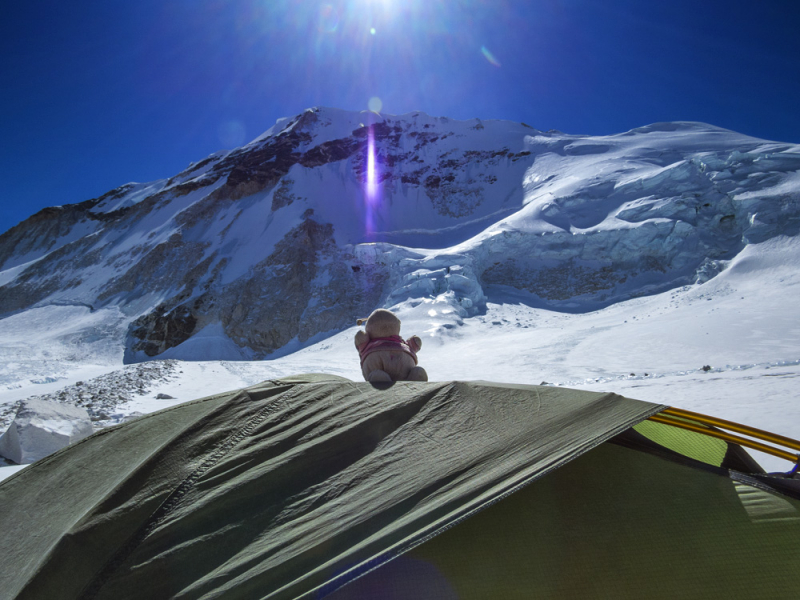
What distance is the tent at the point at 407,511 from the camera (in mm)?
1397

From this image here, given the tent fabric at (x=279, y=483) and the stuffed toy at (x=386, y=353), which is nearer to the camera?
the tent fabric at (x=279, y=483)

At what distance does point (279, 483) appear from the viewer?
1.69 meters

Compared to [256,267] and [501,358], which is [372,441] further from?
[256,267]

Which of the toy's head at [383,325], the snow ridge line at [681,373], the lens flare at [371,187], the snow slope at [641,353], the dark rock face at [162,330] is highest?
the lens flare at [371,187]

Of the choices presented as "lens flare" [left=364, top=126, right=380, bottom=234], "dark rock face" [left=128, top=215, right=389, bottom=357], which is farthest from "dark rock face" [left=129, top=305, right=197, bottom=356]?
"lens flare" [left=364, top=126, right=380, bottom=234]

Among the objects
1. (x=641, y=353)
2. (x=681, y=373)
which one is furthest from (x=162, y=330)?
(x=681, y=373)

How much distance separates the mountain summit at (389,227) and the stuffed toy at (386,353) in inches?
472

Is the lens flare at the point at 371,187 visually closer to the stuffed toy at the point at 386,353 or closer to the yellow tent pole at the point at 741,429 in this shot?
the stuffed toy at the point at 386,353

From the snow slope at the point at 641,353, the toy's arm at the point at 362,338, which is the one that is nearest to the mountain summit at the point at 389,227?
the snow slope at the point at 641,353

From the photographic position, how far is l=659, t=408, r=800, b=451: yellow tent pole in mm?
1960

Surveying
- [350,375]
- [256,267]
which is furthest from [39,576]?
[256,267]

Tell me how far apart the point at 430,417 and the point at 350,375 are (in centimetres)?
798

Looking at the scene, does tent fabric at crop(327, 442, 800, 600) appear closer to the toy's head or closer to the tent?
the tent

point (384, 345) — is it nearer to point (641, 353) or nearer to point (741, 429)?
Result: point (741, 429)
